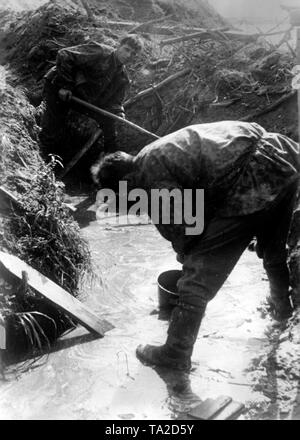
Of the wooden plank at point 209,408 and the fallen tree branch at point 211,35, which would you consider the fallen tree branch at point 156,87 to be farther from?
the wooden plank at point 209,408

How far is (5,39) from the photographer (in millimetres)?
13656

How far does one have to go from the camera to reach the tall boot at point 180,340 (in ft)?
11.2

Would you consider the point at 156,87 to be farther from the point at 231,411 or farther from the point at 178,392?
the point at 231,411

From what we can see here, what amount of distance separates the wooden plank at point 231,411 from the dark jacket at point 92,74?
19.7 ft

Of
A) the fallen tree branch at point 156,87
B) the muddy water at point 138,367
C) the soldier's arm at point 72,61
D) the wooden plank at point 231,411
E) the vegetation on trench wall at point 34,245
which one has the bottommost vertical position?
the muddy water at point 138,367

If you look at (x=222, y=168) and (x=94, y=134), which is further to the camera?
(x=94, y=134)

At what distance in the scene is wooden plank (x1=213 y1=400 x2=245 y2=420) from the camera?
290cm

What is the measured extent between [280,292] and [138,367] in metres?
1.25

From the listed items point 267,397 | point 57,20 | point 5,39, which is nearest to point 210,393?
point 267,397

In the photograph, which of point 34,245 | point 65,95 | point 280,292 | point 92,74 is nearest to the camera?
point 280,292

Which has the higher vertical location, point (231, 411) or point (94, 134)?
point (94, 134)

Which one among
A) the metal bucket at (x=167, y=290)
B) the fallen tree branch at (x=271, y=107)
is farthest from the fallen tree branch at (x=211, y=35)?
the metal bucket at (x=167, y=290)

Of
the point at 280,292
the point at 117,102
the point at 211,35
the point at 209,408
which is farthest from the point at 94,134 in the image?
the point at 209,408

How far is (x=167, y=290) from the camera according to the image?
4.49 metres
